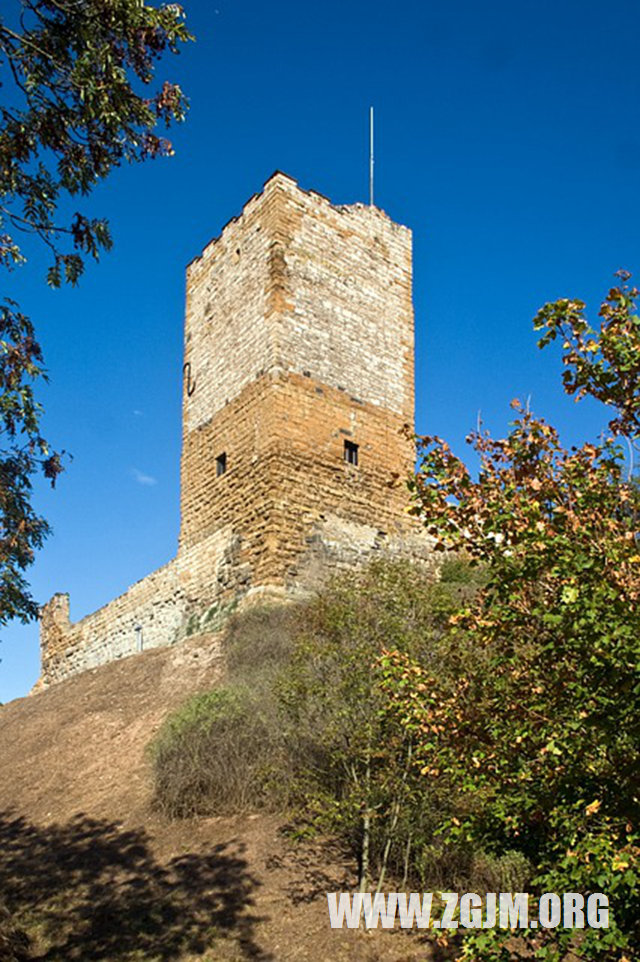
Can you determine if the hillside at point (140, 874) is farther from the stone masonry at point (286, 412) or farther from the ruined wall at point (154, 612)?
the stone masonry at point (286, 412)

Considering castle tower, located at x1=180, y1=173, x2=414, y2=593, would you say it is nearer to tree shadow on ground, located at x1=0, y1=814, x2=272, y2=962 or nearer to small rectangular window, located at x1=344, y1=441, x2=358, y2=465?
small rectangular window, located at x1=344, y1=441, x2=358, y2=465

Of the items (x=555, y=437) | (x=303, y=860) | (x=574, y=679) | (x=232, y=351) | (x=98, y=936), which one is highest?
(x=232, y=351)

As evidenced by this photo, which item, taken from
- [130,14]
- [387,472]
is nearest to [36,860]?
[130,14]

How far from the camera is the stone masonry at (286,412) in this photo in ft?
55.2

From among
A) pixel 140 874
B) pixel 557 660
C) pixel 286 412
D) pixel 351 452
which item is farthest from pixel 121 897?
pixel 351 452

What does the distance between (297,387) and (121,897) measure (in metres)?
11.0

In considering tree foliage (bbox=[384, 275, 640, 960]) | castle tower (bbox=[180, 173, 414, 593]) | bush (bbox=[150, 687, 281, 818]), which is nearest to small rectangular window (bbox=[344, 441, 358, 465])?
castle tower (bbox=[180, 173, 414, 593])

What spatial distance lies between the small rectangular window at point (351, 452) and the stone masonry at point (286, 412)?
0.10 ft

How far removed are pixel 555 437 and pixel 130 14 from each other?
15.9ft

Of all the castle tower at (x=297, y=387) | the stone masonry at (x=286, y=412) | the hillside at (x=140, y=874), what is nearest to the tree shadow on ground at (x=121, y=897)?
the hillside at (x=140, y=874)

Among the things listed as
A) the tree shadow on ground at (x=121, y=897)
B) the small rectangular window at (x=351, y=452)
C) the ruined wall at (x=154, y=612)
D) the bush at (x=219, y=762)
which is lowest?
the tree shadow on ground at (x=121, y=897)

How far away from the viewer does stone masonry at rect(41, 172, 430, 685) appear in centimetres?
1683

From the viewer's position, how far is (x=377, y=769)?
8352 mm

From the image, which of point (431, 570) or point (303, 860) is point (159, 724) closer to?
point (303, 860)
